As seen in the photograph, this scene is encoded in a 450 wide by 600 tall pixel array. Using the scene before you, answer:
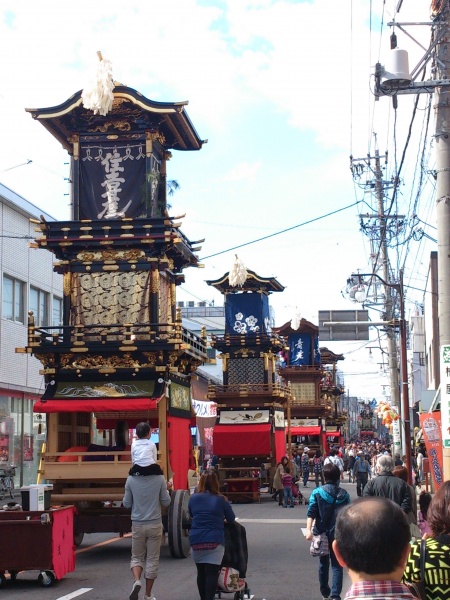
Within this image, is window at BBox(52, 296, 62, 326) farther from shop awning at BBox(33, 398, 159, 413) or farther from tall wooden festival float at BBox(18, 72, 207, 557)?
shop awning at BBox(33, 398, 159, 413)

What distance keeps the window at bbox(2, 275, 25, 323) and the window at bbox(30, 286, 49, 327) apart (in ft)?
3.33

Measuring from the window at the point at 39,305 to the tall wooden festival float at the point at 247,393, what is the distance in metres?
7.15

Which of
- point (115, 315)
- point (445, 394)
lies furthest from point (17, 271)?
point (445, 394)

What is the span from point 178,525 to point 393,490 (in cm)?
521

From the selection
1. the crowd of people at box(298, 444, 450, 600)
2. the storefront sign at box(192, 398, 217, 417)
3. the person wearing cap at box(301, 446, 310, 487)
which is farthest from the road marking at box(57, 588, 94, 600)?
the person wearing cap at box(301, 446, 310, 487)

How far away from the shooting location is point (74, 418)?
18.9m

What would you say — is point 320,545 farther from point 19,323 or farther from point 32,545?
point 19,323

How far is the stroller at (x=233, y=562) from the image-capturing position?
415 inches

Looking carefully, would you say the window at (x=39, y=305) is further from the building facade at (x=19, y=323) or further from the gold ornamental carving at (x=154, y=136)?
the gold ornamental carving at (x=154, y=136)

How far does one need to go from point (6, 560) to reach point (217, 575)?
408cm

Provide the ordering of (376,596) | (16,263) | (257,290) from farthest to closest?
(257,290) < (16,263) < (376,596)

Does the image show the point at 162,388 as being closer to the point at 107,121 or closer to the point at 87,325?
the point at 87,325

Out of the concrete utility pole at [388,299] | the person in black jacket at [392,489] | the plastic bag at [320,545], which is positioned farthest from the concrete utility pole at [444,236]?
the concrete utility pole at [388,299]

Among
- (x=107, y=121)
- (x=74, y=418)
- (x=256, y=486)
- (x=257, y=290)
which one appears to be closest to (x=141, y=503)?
(x=74, y=418)
